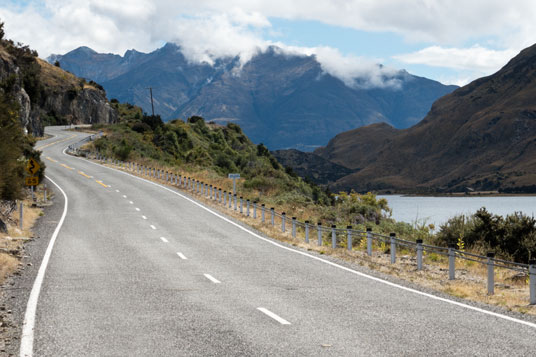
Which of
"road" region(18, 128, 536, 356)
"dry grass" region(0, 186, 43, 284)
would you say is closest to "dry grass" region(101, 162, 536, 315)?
"road" region(18, 128, 536, 356)

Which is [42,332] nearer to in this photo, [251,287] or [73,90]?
[251,287]

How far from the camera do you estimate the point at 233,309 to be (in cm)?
1024

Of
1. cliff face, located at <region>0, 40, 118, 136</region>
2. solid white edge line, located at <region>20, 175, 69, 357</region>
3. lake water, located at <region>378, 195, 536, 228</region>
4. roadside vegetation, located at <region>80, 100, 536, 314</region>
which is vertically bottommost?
lake water, located at <region>378, 195, 536, 228</region>

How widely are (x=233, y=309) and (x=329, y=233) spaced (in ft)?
50.6

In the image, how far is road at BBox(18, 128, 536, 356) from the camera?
788 cm

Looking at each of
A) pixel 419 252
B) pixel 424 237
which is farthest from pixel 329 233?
pixel 419 252

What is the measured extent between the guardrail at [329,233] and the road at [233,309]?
1710 mm

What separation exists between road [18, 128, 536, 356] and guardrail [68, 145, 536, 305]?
1.71m

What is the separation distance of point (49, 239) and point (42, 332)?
13.6 metres

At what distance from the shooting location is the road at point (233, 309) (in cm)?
788

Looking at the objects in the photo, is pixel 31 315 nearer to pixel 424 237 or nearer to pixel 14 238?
pixel 14 238

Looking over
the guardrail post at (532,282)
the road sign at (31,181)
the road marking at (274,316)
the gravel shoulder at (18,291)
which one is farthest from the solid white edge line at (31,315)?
the road sign at (31,181)

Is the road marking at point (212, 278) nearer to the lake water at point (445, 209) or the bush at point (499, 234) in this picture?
the bush at point (499, 234)

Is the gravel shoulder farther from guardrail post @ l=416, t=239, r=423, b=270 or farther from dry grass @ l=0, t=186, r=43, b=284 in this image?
guardrail post @ l=416, t=239, r=423, b=270
